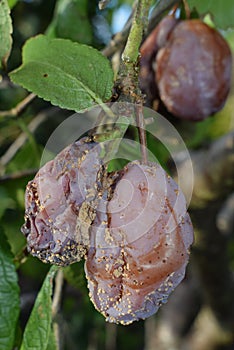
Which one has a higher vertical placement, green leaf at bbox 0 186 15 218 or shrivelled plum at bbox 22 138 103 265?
shrivelled plum at bbox 22 138 103 265

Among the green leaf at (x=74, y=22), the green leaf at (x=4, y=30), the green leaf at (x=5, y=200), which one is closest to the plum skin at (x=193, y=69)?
the green leaf at (x=74, y=22)

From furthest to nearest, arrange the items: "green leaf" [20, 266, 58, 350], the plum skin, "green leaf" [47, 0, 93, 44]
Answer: "green leaf" [47, 0, 93, 44] → the plum skin → "green leaf" [20, 266, 58, 350]

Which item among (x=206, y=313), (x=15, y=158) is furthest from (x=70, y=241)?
(x=206, y=313)

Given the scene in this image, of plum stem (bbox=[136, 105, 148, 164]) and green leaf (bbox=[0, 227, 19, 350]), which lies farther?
green leaf (bbox=[0, 227, 19, 350])

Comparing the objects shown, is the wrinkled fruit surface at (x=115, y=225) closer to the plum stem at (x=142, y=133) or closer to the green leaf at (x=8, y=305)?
the plum stem at (x=142, y=133)

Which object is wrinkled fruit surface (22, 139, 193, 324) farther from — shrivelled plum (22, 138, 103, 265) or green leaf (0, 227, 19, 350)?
green leaf (0, 227, 19, 350)

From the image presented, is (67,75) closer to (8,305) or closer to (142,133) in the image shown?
(142,133)

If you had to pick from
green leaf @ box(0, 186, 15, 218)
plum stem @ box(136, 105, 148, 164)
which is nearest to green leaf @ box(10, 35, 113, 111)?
plum stem @ box(136, 105, 148, 164)
